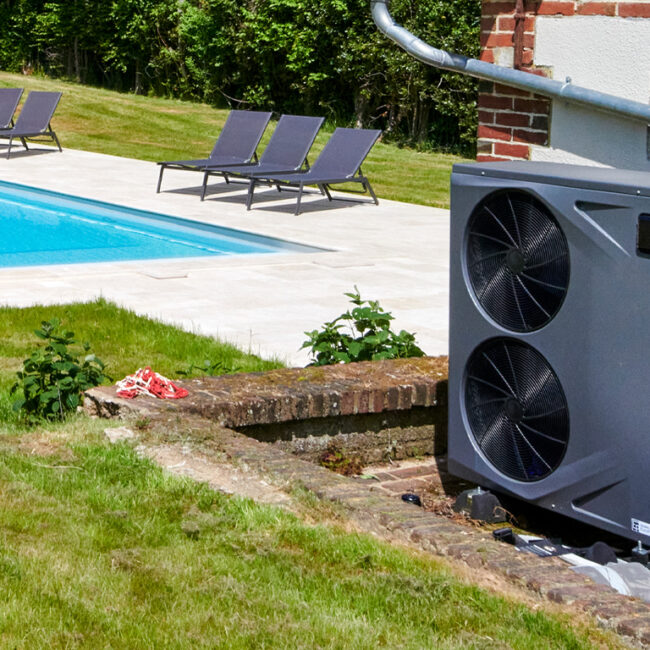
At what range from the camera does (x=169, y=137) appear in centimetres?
2139

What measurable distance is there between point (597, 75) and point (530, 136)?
0.43 metres

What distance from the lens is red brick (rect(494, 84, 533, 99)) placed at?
525 cm

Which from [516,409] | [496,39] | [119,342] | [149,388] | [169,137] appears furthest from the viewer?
[169,137]

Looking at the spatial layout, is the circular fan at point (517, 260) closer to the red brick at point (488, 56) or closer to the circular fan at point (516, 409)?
the circular fan at point (516, 409)

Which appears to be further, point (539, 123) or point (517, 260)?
point (539, 123)

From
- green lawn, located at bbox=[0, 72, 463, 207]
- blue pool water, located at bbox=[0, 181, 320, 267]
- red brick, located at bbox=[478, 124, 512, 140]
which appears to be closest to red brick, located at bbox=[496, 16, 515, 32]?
red brick, located at bbox=[478, 124, 512, 140]

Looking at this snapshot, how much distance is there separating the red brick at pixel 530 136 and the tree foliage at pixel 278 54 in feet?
48.3

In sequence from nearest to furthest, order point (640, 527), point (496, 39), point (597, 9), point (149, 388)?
1. point (640, 527)
2. point (149, 388)
3. point (597, 9)
4. point (496, 39)

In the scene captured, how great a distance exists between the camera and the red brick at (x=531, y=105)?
518 cm

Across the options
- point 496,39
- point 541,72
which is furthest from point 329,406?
point 496,39

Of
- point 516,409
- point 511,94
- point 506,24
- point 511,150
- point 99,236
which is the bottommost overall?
point 99,236

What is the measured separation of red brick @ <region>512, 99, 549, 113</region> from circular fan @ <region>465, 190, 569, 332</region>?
1528 millimetres

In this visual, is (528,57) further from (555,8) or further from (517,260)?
(517,260)

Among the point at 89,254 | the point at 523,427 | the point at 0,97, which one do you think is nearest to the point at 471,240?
the point at 523,427
